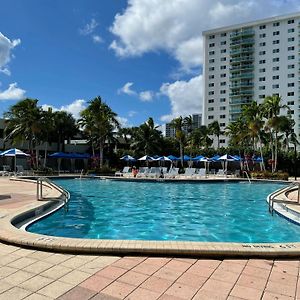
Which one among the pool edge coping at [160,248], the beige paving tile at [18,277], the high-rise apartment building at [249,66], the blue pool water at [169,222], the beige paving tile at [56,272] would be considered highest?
the high-rise apartment building at [249,66]

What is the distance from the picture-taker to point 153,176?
97.3ft

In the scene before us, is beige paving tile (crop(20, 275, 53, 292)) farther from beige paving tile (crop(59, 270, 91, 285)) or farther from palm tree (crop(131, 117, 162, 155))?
palm tree (crop(131, 117, 162, 155))

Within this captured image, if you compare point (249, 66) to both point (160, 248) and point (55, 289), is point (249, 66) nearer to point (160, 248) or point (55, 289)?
point (160, 248)

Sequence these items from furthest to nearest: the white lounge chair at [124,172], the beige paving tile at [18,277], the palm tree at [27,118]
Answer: the white lounge chair at [124,172]
the palm tree at [27,118]
the beige paving tile at [18,277]

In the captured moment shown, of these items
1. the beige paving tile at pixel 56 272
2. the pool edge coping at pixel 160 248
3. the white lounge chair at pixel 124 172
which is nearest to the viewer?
the beige paving tile at pixel 56 272

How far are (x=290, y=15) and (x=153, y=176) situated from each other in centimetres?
7446

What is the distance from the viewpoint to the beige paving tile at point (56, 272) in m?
4.30

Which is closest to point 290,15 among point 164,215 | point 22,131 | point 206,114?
point 206,114

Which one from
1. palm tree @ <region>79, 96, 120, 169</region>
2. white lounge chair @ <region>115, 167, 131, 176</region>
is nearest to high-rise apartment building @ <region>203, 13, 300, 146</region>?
palm tree @ <region>79, 96, 120, 169</region>

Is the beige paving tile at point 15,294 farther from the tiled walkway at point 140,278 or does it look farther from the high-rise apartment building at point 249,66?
the high-rise apartment building at point 249,66

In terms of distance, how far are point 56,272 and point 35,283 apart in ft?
1.39

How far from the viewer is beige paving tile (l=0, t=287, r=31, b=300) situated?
3.61m

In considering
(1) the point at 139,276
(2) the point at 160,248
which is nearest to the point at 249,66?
(2) the point at 160,248

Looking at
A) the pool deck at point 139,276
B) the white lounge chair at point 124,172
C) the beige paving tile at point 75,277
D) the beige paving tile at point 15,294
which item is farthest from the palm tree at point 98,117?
the beige paving tile at point 15,294
